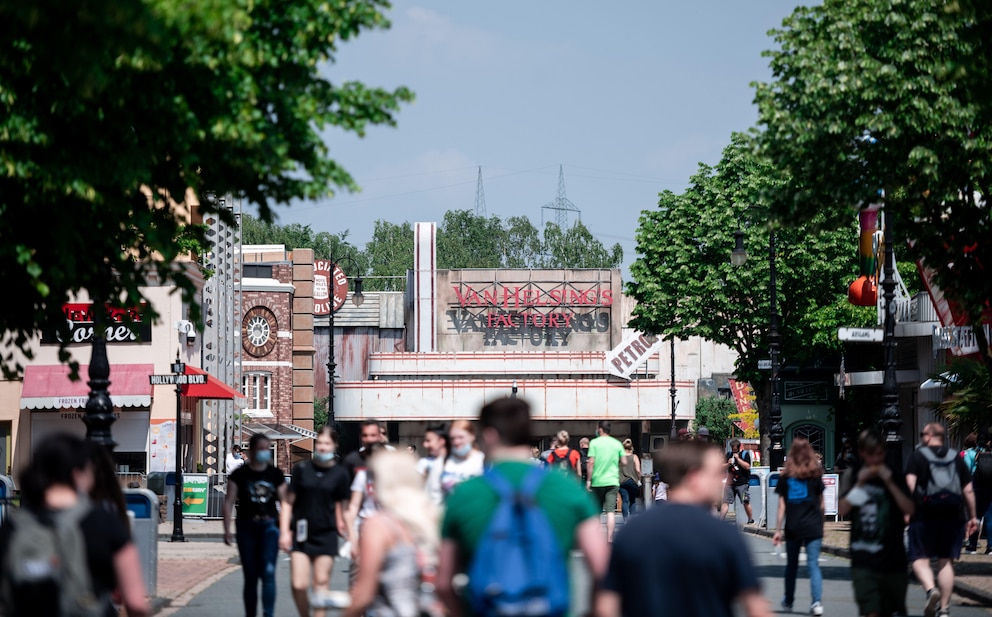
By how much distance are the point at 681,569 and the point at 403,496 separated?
205 centimetres

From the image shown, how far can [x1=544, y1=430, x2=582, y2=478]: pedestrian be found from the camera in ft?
78.1

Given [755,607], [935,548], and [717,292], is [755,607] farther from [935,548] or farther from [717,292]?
[717,292]

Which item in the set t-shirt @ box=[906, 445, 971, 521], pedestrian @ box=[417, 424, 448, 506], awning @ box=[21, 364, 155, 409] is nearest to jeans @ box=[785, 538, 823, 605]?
t-shirt @ box=[906, 445, 971, 521]

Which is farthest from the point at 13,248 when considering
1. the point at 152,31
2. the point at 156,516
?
the point at 152,31

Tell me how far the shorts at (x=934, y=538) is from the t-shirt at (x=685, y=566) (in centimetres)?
933

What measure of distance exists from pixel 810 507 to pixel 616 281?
75.1 m

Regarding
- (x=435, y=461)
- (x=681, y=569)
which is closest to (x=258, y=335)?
(x=435, y=461)

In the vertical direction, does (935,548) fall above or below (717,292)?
below

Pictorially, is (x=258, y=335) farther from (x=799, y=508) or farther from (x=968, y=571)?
(x=799, y=508)

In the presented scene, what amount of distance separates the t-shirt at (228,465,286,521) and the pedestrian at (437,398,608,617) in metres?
7.30

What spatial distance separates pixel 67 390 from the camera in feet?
140

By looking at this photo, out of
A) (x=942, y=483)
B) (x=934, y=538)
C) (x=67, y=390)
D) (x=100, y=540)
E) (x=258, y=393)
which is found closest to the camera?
(x=100, y=540)

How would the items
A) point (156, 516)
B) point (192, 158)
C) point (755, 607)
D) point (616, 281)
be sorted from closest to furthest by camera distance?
point (755, 607) < point (192, 158) < point (156, 516) < point (616, 281)

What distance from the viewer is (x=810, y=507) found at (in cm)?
1553
